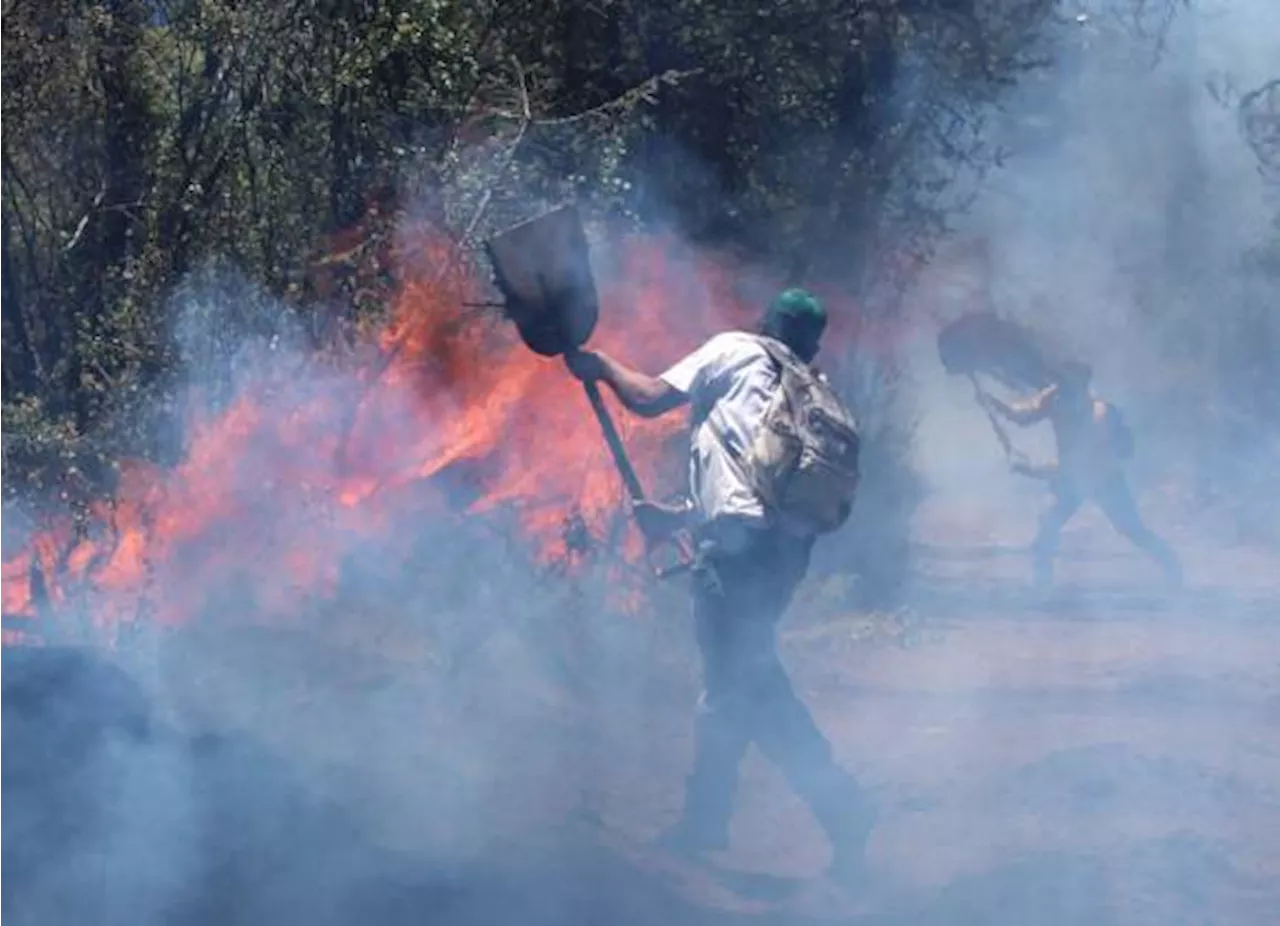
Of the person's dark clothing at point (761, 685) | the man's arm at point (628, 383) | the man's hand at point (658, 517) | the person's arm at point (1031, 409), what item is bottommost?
the person's dark clothing at point (761, 685)

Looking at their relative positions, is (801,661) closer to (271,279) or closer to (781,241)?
(781,241)

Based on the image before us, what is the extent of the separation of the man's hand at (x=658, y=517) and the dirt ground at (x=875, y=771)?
1002 millimetres

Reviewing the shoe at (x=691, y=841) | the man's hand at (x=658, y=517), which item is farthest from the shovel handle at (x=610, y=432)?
the shoe at (x=691, y=841)

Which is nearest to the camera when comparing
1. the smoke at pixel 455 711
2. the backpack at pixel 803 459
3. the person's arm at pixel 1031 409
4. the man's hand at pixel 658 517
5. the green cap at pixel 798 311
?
the smoke at pixel 455 711

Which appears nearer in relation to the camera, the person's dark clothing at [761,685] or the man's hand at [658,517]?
the person's dark clothing at [761,685]

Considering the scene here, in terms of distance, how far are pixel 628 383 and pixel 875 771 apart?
2.29 meters

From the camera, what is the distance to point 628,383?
592cm

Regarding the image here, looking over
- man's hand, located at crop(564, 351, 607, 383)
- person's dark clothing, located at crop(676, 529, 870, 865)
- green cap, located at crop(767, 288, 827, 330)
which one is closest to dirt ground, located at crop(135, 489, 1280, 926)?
person's dark clothing, located at crop(676, 529, 870, 865)

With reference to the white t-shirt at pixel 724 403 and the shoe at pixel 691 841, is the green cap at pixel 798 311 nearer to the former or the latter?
the white t-shirt at pixel 724 403

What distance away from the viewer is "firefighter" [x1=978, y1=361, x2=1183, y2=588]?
38.7 feet

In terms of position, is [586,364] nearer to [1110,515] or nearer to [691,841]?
[691,841]

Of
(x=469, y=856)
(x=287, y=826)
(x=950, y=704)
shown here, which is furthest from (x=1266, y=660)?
(x=287, y=826)

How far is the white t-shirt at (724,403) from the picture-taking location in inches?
238

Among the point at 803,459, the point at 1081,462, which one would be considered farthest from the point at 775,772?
the point at 1081,462
